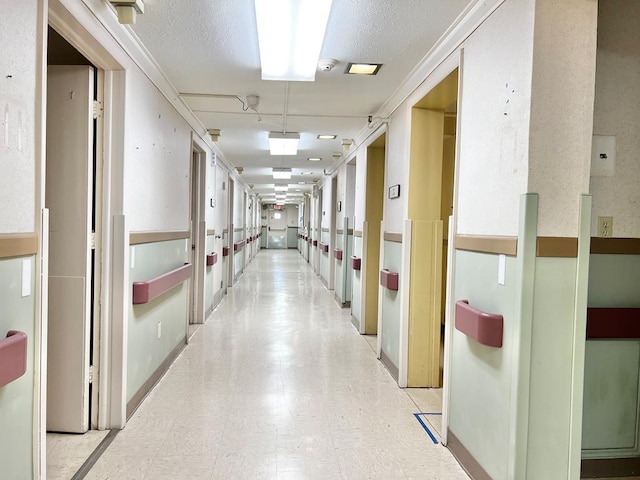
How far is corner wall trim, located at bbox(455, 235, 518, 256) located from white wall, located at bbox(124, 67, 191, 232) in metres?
2.05

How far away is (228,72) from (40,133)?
181cm

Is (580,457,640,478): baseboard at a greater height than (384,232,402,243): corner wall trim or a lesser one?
lesser

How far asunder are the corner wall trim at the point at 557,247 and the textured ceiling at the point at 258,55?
1.30 m

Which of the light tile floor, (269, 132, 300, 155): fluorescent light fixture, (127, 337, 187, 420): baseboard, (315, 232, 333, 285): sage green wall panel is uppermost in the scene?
(269, 132, 300, 155): fluorescent light fixture

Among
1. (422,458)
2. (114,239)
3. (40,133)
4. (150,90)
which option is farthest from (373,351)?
(40,133)

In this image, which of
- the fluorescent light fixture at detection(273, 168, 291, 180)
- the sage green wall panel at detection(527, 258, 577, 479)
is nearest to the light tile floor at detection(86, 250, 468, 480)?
the sage green wall panel at detection(527, 258, 577, 479)

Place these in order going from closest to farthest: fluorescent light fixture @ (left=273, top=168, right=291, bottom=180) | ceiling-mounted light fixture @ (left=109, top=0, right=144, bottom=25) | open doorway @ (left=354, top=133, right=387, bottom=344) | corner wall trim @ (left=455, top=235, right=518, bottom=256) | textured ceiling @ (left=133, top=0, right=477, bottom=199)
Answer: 1. corner wall trim @ (left=455, top=235, right=518, bottom=256)
2. ceiling-mounted light fixture @ (left=109, top=0, right=144, bottom=25)
3. textured ceiling @ (left=133, top=0, right=477, bottom=199)
4. open doorway @ (left=354, top=133, right=387, bottom=344)
5. fluorescent light fixture @ (left=273, top=168, right=291, bottom=180)

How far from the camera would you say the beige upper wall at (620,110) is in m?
2.12

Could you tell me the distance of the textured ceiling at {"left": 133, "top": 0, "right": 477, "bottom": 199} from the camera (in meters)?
2.37

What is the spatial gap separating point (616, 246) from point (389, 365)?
2.29 m

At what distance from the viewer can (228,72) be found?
3.30 metres

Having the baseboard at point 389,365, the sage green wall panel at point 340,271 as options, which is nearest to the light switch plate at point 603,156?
the baseboard at point 389,365

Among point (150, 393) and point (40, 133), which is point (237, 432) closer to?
point (150, 393)

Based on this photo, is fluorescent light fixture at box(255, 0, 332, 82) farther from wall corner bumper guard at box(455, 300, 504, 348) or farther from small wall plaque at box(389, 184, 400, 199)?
wall corner bumper guard at box(455, 300, 504, 348)
